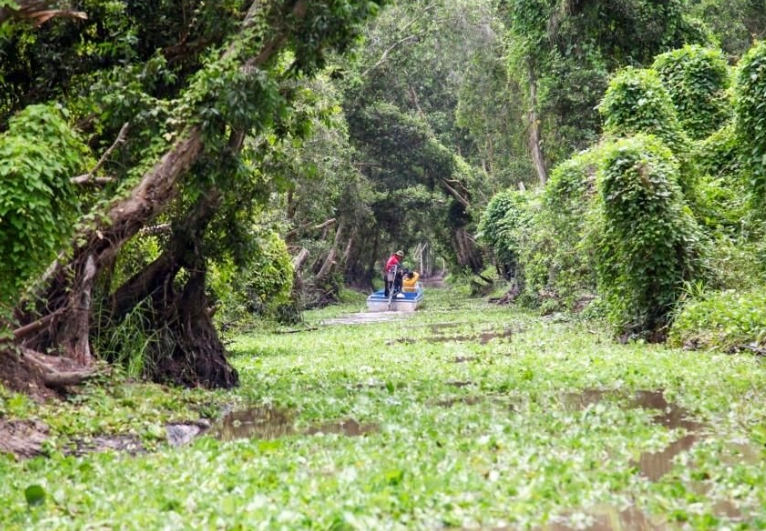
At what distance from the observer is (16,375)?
10023 mm

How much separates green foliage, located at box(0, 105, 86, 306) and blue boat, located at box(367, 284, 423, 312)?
1151 inches

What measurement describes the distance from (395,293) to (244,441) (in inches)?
1223

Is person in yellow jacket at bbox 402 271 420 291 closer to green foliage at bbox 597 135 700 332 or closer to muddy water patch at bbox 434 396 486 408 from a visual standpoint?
green foliage at bbox 597 135 700 332

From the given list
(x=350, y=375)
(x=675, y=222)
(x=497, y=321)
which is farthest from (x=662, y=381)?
(x=497, y=321)

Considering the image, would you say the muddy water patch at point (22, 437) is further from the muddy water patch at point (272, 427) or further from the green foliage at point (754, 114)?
the green foliage at point (754, 114)

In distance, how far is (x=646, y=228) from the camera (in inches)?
683

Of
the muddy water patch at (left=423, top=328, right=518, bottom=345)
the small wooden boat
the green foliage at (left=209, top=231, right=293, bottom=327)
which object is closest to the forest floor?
the muddy water patch at (left=423, top=328, right=518, bottom=345)

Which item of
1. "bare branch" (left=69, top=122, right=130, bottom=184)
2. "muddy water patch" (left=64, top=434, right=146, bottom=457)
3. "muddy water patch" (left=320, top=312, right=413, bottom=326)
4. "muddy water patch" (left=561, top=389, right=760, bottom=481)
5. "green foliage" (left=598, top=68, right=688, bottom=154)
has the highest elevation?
"green foliage" (left=598, top=68, right=688, bottom=154)

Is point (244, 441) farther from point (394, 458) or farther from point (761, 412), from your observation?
point (761, 412)

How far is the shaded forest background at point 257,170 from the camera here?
10.9 meters

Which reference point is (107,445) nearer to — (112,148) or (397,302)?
(112,148)

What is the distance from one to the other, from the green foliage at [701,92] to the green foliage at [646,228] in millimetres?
6166

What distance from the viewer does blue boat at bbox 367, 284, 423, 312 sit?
3841cm

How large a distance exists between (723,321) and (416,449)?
357 inches
